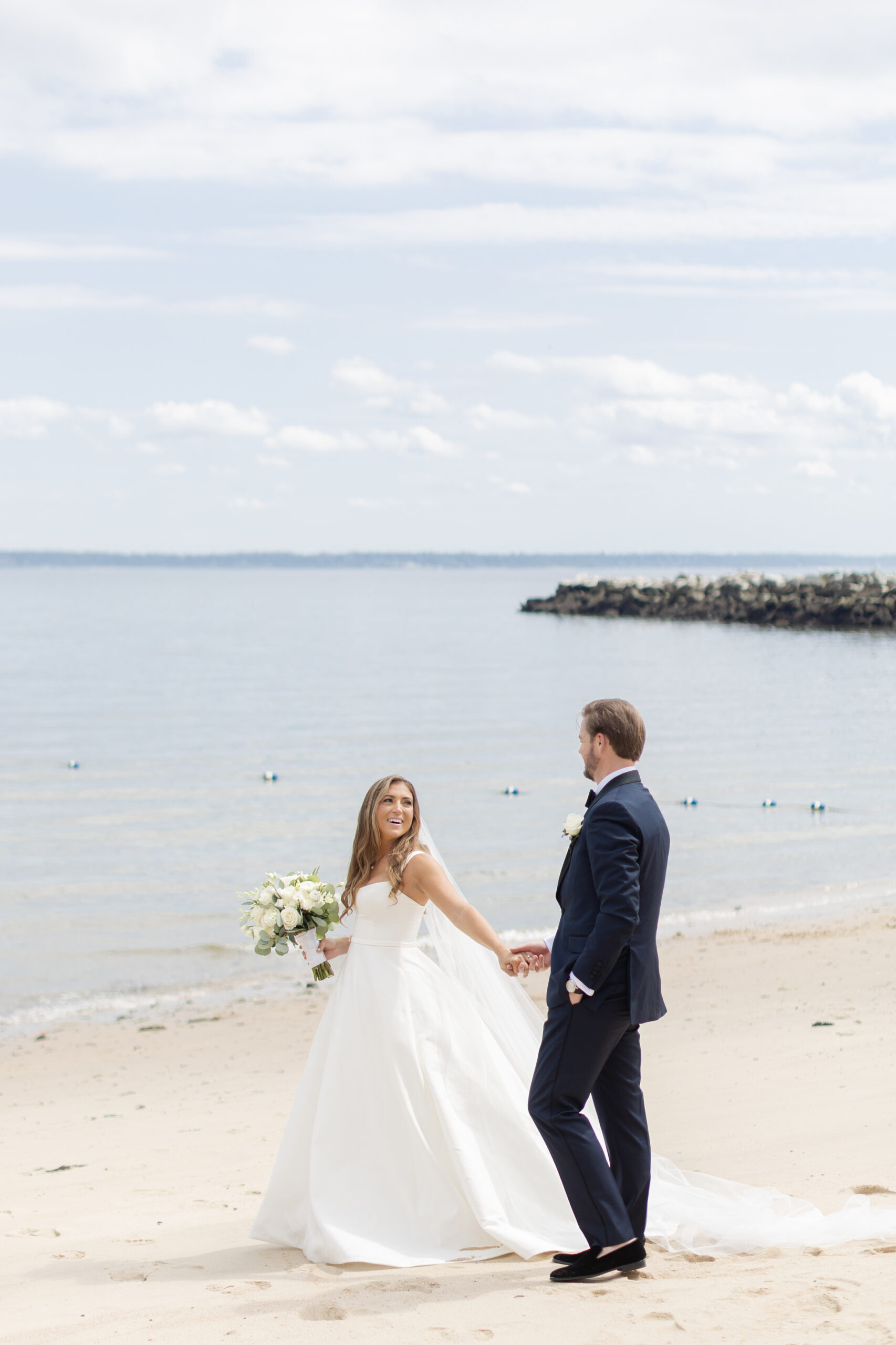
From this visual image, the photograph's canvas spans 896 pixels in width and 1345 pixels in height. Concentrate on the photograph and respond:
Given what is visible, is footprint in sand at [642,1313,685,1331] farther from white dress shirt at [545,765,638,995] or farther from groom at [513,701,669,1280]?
white dress shirt at [545,765,638,995]

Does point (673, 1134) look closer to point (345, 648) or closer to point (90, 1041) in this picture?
point (90, 1041)

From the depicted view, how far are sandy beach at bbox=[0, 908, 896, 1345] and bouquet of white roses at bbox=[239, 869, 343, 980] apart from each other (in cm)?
80

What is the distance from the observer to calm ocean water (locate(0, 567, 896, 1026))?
1526 cm

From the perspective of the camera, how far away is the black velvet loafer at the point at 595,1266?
4.66 m

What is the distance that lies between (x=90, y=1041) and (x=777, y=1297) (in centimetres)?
791

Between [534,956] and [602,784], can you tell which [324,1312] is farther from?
[602,784]

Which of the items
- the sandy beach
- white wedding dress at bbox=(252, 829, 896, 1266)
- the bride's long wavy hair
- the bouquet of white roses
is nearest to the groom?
the sandy beach

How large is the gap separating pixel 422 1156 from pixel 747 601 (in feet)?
309

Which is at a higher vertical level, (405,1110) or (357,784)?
(405,1110)

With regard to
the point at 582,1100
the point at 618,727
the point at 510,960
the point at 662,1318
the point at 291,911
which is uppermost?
the point at 618,727

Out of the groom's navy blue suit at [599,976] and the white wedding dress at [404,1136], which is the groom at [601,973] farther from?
the white wedding dress at [404,1136]

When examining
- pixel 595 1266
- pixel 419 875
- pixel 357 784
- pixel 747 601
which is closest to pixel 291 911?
pixel 419 875

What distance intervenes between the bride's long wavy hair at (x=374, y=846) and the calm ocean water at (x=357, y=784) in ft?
24.9

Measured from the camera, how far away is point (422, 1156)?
5137mm
